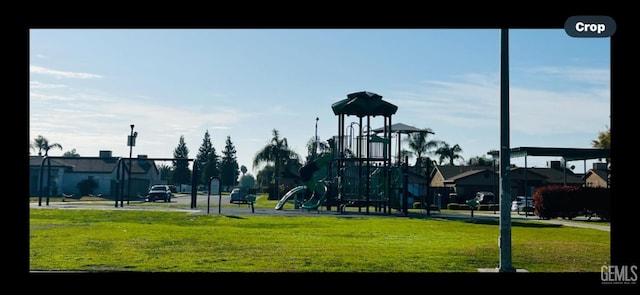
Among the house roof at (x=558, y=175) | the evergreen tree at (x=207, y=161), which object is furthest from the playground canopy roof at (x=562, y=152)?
the evergreen tree at (x=207, y=161)

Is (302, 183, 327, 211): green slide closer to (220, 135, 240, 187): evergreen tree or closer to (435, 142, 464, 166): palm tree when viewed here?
(435, 142, 464, 166): palm tree

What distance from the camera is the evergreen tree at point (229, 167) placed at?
310 ft

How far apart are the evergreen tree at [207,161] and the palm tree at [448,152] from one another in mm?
31063

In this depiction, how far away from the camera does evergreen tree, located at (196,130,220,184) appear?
87.1 metres

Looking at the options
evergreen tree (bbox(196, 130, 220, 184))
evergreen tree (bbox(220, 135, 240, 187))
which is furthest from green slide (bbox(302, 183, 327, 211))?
evergreen tree (bbox(220, 135, 240, 187))

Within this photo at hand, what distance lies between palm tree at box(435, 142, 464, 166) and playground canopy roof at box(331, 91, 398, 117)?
125ft

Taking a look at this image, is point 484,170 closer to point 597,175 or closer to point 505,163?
point 597,175

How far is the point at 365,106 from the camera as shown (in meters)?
36.9

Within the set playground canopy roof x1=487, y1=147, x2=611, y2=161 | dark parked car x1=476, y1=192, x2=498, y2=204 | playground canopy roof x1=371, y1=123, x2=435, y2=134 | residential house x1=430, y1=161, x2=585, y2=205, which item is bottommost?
dark parked car x1=476, y1=192, x2=498, y2=204

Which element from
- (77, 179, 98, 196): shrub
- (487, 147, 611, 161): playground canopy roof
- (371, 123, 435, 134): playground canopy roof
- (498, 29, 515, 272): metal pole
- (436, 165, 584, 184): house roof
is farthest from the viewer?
(436, 165, 584, 184): house roof
